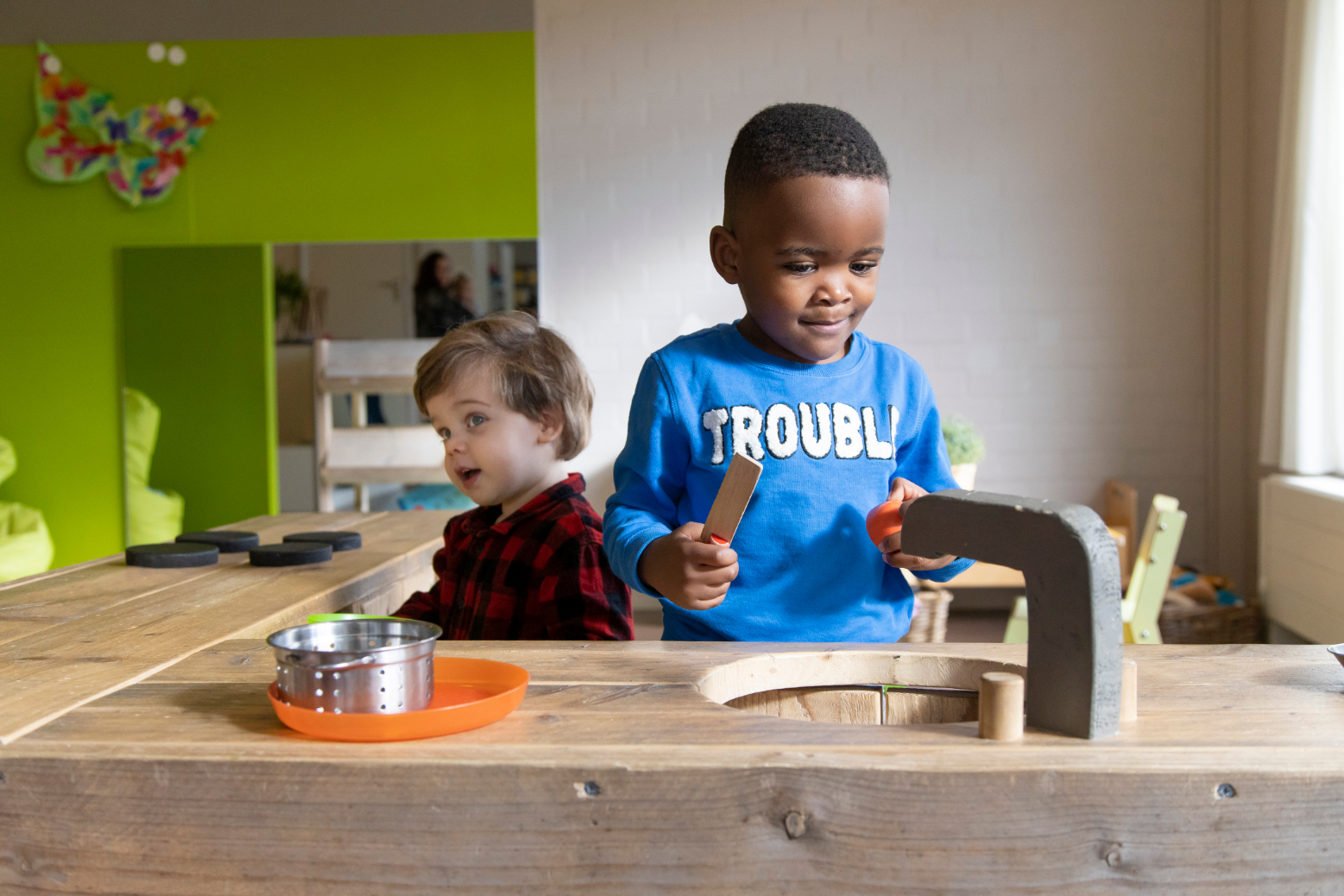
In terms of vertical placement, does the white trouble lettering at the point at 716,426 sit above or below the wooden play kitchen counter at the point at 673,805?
above

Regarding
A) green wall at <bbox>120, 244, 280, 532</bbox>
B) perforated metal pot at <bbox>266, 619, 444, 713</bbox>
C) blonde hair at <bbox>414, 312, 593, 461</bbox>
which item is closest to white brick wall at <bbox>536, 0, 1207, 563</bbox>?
green wall at <bbox>120, 244, 280, 532</bbox>

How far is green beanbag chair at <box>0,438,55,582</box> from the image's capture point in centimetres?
342

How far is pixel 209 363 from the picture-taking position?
14.6 ft

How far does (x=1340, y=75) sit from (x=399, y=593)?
2.79 m

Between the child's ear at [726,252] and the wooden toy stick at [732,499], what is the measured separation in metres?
0.33

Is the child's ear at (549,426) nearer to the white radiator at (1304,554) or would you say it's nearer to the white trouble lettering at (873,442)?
the white trouble lettering at (873,442)

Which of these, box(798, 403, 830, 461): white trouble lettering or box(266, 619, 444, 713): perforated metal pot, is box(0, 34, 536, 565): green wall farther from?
box(266, 619, 444, 713): perforated metal pot

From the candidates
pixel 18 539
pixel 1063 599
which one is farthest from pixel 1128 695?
pixel 18 539

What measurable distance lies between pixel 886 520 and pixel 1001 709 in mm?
300

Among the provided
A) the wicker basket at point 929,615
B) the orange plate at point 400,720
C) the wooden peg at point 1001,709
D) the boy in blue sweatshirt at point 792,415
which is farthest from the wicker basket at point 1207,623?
the orange plate at point 400,720

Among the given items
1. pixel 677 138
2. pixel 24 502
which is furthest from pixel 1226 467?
pixel 24 502

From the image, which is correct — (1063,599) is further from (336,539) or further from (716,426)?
(336,539)

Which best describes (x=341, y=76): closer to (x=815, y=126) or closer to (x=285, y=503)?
(x=285, y=503)

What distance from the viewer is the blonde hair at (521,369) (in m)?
1.34
